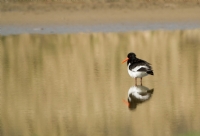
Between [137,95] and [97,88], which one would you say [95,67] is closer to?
[97,88]

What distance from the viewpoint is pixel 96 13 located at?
21.4 m

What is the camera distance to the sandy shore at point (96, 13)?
20969mm

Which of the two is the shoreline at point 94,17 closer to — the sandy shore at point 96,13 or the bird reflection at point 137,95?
the sandy shore at point 96,13

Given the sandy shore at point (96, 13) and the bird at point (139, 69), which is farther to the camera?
the sandy shore at point (96, 13)

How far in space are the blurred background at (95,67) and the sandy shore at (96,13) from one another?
0.10 ft


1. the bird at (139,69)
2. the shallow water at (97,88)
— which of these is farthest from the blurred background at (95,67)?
the bird at (139,69)

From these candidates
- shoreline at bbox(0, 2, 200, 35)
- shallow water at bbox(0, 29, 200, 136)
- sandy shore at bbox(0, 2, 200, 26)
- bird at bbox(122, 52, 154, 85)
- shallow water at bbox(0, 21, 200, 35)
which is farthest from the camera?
sandy shore at bbox(0, 2, 200, 26)

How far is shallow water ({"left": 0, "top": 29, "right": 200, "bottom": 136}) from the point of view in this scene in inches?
341

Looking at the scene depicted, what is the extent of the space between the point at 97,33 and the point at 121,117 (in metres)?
9.99

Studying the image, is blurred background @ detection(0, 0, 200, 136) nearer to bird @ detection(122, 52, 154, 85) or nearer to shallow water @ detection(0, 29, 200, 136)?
shallow water @ detection(0, 29, 200, 136)

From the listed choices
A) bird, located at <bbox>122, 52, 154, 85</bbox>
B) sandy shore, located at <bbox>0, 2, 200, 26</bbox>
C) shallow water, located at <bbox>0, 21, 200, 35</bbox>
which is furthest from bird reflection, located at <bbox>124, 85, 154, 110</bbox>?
sandy shore, located at <bbox>0, 2, 200, 26</bbox>

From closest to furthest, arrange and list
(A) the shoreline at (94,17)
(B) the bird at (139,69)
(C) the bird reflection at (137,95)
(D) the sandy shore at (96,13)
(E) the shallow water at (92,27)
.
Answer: (C) the bird reflection at (137,95), (B) the bird at (139,69), (E) the shallow water at (92,27), (A) the shoreline at (94,17), (D) the sandy shore at (96,13)

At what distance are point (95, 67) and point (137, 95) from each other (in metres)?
2.60

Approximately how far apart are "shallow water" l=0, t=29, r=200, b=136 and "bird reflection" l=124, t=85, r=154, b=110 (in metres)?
0.02
